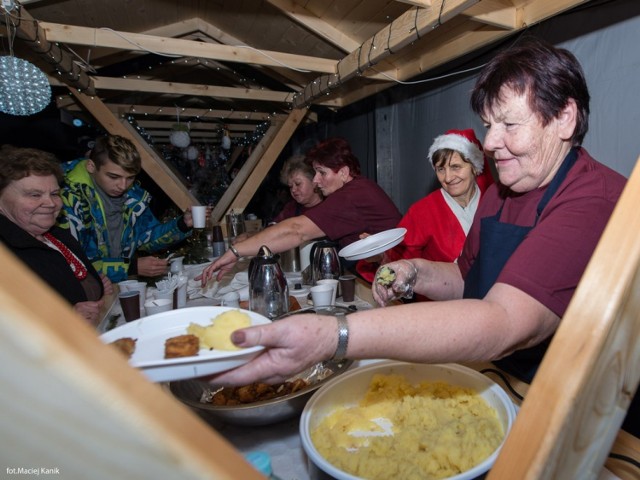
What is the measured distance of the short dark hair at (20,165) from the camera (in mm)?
2150

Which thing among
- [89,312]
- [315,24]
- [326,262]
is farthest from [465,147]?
[89,312]

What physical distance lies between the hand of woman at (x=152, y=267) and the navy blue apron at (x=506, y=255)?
2.48 meters

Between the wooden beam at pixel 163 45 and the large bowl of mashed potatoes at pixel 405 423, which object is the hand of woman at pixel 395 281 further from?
the wooden beam at pixel 163 45

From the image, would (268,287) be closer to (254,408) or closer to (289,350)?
(254,408)

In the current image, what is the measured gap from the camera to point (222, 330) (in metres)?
0.85

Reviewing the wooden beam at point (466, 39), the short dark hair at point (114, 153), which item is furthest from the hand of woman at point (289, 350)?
the short dark hair at point (114, 153)

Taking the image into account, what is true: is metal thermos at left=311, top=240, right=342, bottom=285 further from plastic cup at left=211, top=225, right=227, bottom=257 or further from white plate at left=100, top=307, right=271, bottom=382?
plastic cup at left=211, top=225, right=227, bottom=257

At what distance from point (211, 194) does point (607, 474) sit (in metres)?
6.70

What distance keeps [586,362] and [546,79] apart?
1063 millimetres

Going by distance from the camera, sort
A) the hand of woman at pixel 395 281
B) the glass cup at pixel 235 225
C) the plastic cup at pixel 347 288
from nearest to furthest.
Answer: the hand of woman at pixel 395 281 → the plastic cup at pixel 347 288 → the glass cup at pixel 235 225

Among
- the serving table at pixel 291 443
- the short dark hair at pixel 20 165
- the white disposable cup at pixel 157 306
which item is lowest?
the serving table at pixel 291 443

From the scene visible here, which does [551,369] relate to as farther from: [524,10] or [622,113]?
[524,10]

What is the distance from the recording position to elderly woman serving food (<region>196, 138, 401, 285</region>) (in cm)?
262

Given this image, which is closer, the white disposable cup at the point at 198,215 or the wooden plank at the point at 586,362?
the wooden plank at the point at 586,362
